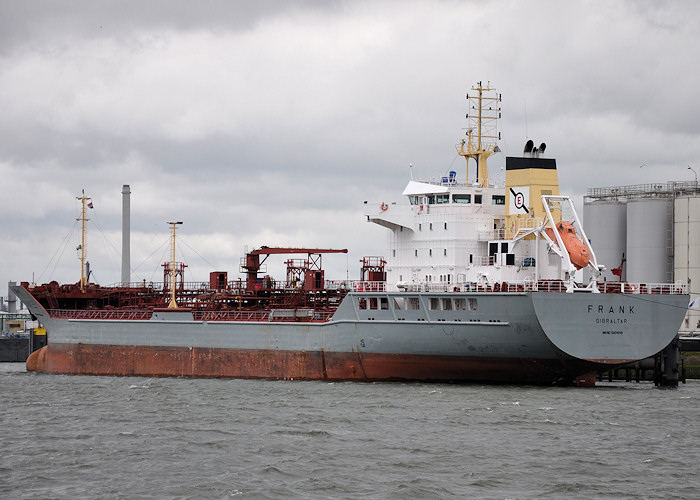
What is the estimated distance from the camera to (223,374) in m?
41.4

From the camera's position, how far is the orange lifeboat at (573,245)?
3503 centimetres

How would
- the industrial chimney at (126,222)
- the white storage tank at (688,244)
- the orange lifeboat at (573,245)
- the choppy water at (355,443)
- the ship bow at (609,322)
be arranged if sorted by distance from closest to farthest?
the choppy water at (355,443)
the ship bow at (609,322)
the orange lifeboat at (573,245)
the white storage tank at (688,244)
the industrial chimney at (126,222)

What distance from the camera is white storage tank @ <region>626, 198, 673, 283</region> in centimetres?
6538

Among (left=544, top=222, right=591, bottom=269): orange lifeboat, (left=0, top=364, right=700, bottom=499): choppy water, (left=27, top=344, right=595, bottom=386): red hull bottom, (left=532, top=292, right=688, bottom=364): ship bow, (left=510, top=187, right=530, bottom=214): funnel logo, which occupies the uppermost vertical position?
(left=510, top=187, right=530, bottom=214): funnel logo

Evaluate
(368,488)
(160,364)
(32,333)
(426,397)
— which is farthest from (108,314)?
(368,488)

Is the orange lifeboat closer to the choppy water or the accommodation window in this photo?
the choppy water

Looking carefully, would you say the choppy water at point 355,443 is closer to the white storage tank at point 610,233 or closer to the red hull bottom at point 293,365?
the red hull bottom at point 293,365

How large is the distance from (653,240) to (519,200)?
1193 inches

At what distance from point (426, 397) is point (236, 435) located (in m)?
8.22

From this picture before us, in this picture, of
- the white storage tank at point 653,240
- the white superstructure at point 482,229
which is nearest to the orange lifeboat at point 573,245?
the white superstructure at point 482,229

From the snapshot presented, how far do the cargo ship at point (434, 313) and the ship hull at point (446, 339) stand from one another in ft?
0.15

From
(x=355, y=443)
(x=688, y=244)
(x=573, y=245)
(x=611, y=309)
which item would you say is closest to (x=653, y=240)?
(x=688, y=244)

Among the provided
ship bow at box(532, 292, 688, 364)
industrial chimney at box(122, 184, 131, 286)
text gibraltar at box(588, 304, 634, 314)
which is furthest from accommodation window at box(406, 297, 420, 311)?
industrial chimney at box(122, 184, 131, 286)

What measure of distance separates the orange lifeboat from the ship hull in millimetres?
1674
